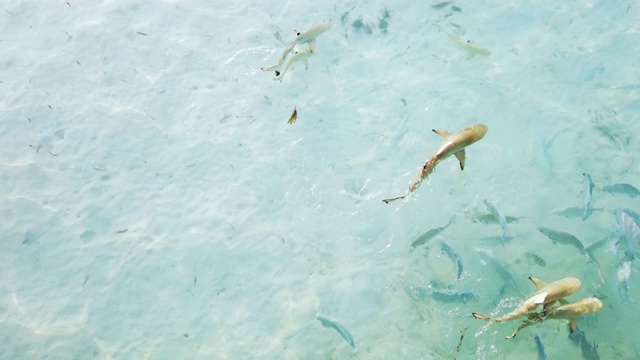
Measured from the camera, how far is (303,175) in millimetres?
4543

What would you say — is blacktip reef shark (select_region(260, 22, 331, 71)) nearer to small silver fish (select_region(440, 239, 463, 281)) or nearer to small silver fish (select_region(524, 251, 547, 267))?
small silver fish (select_region(440, 239, 463, 281))

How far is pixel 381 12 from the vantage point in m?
5.81

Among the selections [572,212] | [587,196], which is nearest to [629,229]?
[587,196]

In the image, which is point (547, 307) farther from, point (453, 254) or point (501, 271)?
point (453, 254)

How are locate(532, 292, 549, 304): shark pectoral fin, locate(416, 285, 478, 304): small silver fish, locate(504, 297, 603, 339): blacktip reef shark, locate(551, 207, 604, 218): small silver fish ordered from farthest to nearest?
locate(551, 207, 604, 218): small silver fish → locate(416, 285, 478, 304): small silver fish → locate(504, 297, 603, 339): blacktip reef shark → locate(532, 292, 549, 304): shark pectoral fin

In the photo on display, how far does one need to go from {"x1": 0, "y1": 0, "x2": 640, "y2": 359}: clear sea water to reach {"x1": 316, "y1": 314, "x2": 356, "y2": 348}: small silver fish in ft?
0.31

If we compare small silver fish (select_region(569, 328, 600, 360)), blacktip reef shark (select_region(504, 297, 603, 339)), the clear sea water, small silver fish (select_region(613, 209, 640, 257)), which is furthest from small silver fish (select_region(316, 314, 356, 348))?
small silver fish (select_region(613, 209, 640, 257))

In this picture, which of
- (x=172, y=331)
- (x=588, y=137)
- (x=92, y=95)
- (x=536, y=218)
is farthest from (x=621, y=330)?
(x=92, y=95)

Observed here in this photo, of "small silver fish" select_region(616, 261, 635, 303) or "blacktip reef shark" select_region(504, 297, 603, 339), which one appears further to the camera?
"small silver fish" select_region(616, 261, 635, 303)

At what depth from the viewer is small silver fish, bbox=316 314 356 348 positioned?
352 centimetres

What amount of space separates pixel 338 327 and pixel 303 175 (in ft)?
5.03

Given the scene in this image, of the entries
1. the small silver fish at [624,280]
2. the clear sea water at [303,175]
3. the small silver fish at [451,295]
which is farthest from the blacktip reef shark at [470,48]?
the small silver fish at [451,295]

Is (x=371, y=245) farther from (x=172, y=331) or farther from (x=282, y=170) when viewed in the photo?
(x=172, y=331)

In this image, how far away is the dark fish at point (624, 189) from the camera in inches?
157
